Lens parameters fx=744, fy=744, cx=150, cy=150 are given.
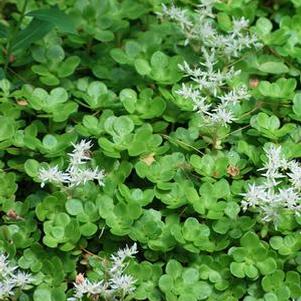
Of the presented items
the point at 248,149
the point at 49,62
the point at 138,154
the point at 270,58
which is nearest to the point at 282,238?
the point at 248,149

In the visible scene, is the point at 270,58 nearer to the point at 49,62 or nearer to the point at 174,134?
the point at 174,134

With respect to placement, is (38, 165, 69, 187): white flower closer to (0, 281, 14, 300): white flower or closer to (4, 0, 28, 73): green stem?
(0, 281, 14, 300): white flower

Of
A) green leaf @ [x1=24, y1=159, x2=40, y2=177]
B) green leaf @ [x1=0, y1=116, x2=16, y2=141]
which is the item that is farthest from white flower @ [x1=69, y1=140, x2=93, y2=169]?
green leaf @ [x1=0, y1=116, x2=16, y2=141]

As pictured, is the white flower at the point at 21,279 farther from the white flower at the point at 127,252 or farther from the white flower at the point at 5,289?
the white flower at the point at 127,252

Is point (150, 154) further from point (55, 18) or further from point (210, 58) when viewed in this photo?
point (55, 18)

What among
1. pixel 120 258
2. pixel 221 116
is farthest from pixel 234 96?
pixel 120 258

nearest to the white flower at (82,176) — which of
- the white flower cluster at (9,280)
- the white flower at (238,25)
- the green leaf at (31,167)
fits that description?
the green leaf at (31,167)
